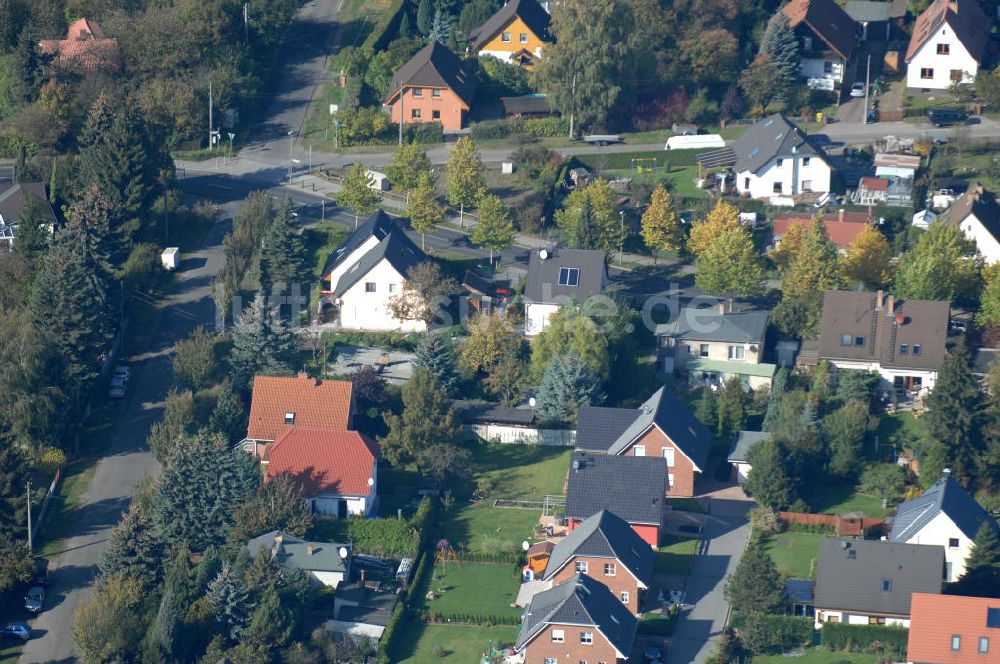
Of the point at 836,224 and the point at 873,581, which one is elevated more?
the point at 836,224

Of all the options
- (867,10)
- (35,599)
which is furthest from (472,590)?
(867,10)

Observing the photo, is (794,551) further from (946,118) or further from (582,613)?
(946,118)

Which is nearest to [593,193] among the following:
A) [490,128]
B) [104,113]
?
[490,128]

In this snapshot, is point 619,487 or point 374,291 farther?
point 374,291

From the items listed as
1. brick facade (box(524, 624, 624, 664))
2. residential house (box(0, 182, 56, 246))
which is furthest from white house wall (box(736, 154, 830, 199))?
brick facade (box(524, 624, 624, 664))

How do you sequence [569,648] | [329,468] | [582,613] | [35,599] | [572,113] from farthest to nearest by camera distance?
[572,113], [329,468], [35,599], [569,648], [582,613]

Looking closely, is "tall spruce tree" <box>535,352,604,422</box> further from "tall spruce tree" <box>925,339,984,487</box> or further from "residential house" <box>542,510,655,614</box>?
"tall spruce tree" <box>925,339,984,487</box>
